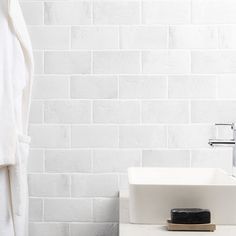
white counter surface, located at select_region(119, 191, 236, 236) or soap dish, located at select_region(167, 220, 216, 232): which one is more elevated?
soap dish, located at select_region(167, 220, 216, 232)

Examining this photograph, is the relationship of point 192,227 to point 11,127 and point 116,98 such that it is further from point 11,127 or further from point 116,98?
point 116,98

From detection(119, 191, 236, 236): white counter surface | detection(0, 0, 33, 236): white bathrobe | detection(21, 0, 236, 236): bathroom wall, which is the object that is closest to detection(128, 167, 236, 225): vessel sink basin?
detection(119, 191, 236, 236): white counter surface

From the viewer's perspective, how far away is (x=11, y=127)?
2125mm

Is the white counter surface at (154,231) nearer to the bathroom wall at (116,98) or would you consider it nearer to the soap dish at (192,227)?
the soap dish at (192,227)

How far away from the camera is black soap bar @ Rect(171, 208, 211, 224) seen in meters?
1.56

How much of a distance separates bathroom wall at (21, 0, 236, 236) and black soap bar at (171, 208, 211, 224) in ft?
3.19

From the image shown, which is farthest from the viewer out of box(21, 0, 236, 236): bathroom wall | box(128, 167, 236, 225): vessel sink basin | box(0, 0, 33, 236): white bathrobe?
box(21, 0, 236, 236): bathroom wall

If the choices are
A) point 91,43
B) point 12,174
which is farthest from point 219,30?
point 12,174

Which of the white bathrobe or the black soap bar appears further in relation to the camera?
the white bathrobe

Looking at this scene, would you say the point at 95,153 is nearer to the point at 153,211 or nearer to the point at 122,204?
the point at 122,204

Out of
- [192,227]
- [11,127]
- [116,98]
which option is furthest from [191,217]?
[116,98]

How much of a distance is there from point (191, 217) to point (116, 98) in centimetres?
107

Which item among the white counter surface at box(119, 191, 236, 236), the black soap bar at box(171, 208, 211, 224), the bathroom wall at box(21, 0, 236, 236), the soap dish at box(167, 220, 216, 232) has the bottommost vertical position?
the white counter surface at box(119, 191, 236, 236)

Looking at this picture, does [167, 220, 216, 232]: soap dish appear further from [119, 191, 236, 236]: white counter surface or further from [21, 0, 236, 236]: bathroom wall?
[21, 0, 236, 236]: bathroom wall
